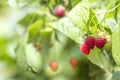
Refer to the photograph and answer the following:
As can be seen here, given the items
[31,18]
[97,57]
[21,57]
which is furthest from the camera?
[31,18]

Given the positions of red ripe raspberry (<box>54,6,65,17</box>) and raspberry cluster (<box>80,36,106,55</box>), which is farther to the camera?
red ripe raspberry (<box>54,6,65,17</box>)

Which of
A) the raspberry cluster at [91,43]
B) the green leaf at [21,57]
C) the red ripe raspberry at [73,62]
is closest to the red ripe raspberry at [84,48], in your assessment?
the raspberry cluster at [91,43]

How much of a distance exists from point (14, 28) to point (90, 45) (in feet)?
3.79

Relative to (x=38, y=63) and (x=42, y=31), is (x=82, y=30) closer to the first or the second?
(x=42, y=31)

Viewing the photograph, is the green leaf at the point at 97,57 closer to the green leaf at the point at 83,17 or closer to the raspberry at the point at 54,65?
the green leaf at the point at 83,17

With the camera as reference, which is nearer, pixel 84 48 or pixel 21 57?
pixel 84 48

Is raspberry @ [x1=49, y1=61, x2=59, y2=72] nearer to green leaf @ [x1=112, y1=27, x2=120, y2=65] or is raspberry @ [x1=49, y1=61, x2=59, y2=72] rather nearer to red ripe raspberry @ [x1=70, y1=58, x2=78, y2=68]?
red ripe raspberry @ [x1=70, y1=58, x2=78, y2=68]

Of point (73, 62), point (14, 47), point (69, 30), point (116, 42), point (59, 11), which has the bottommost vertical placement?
point (116, 42)

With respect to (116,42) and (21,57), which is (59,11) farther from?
(116,42)

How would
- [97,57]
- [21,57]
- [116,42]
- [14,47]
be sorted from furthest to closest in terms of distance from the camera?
[14,47] < [21,57] < [97,57] < [116,42]

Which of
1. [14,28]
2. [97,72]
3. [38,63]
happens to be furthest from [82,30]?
[14,28]

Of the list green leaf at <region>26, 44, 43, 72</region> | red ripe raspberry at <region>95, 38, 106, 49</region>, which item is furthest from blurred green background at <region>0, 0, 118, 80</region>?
red ripe raspberry at <region>95, 38, 106, 49</region>

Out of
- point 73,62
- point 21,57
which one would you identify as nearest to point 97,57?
point 21,57

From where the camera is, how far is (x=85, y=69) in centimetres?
204
